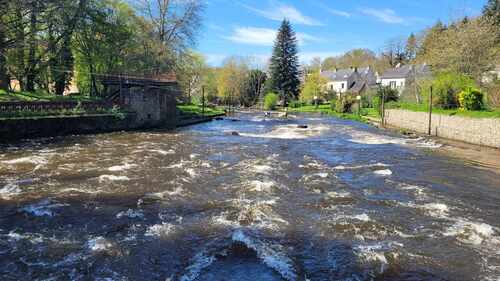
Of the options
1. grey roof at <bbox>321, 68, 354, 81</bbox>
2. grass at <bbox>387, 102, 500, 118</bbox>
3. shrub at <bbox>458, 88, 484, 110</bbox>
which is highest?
grey roof at <bbox>321, 68, 354, 81</bbox>

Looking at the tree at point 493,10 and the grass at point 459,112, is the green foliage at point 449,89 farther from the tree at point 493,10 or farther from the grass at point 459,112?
the tree at point 493,10

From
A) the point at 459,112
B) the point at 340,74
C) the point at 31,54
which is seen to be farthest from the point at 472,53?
the point at 340,74

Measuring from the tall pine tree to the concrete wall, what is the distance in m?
40.4

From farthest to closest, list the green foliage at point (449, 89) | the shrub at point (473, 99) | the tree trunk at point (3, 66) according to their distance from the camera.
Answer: the green foliage at point (449, 89), the tree trunk at point (3, 66), the shrub at point (473, 99)

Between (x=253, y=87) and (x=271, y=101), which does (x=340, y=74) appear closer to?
(x=253, y=87)

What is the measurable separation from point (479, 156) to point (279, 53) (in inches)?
2204

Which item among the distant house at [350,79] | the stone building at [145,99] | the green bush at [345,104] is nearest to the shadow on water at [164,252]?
the stone building at [145,99]

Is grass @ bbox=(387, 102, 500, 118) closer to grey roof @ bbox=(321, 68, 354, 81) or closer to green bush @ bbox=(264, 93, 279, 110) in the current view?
green bush @ bbox=(264, 93, 279, 110)

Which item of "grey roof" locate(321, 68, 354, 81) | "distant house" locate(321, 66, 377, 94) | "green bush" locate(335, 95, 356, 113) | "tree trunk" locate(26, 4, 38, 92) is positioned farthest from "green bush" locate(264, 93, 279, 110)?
"tree trunk" locate(26, 4, 38, 92)

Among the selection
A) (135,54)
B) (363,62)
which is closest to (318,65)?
(363,62)

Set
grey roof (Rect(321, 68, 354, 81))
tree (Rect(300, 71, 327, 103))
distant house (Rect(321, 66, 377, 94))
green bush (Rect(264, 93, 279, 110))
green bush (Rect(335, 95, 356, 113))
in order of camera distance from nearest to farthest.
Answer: green bush (Rect(335, 95, 356, 113)), green bush (Rect(264, 93, 279, 110)), tree (Rect(300, 71, 327, 103)), distant house (Rect(321, 66, 377, 94)), grey roof (Rect(321, 68, 354, 81))

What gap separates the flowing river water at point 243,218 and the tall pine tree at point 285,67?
55951 millimetres

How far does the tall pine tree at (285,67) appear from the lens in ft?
234

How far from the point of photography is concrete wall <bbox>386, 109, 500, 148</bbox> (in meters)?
20.6
